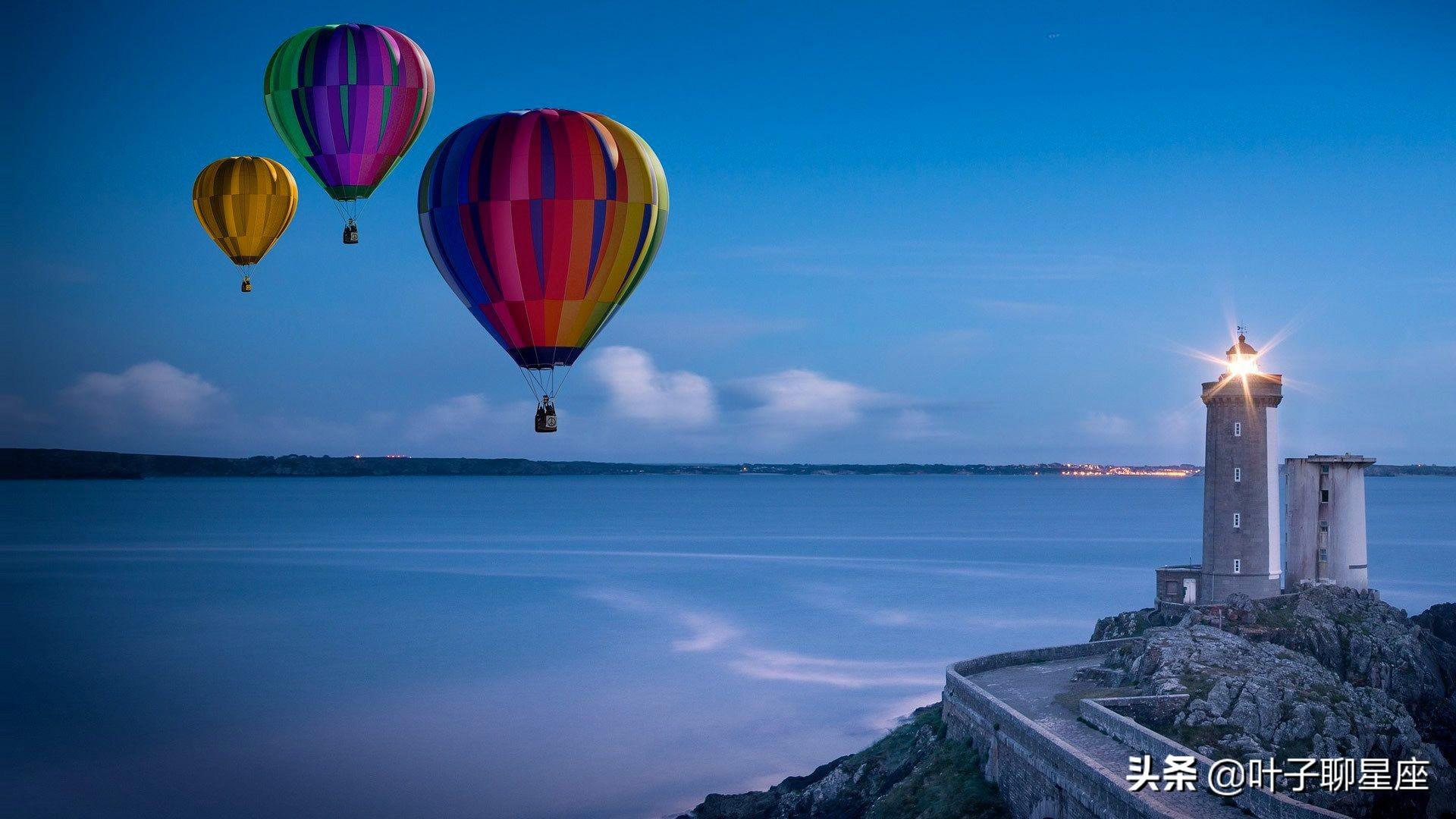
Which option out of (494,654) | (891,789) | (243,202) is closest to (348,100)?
(243,202)

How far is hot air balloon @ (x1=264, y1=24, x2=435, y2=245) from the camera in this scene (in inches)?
1339

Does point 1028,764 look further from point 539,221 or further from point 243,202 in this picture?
point 243,202

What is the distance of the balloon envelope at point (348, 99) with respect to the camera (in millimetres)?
34031

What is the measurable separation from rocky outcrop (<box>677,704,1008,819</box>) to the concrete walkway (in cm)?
149

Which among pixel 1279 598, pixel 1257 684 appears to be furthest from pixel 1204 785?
pixel 1279 598

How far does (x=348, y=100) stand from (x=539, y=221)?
11719 mm

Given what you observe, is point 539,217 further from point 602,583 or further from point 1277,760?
point 602,583

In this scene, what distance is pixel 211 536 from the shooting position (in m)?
119

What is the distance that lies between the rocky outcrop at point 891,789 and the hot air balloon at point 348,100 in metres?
17.8

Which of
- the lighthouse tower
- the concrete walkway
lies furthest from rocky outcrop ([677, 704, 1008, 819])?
the lighthouse tower

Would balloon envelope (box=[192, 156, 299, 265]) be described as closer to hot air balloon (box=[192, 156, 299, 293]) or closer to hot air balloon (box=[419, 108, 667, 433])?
hot air balloon (box=[192, 156, 299, 293])

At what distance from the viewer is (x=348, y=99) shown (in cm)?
3406

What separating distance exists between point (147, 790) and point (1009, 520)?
400 feet

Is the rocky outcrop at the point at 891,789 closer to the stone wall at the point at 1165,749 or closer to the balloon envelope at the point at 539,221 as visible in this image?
the stone wall at the point at 1165,749
